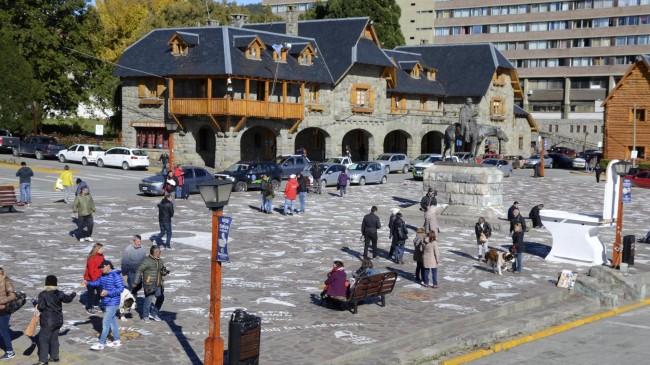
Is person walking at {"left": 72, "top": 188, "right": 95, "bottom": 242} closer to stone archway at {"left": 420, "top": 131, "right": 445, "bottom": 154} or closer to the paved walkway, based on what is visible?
the paved walkway

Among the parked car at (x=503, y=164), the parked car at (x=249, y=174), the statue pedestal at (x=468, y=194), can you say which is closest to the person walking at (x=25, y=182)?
the parked car at (x=249, y=174)

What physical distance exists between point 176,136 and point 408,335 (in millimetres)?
39511

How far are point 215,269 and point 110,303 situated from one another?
8.74 feet

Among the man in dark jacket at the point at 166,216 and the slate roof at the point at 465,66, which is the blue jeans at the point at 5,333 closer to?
the man in dark jacket at the point at 166,216

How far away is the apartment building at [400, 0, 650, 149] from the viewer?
3669 inches

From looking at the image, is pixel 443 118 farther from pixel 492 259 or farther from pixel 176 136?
pixel 492 259

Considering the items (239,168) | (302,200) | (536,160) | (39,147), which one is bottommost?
(302,200)

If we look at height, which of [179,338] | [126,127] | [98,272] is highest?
[126,127]

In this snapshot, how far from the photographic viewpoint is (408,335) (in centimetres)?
1514

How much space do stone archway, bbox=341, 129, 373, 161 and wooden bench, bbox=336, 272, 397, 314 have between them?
45.7 meters

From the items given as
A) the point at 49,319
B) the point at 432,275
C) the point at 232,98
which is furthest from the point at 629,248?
the point at 232,98

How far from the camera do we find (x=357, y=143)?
214 ft

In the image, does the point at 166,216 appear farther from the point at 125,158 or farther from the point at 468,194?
the point at 125,158

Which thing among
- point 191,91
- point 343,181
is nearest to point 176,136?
point 191,91
